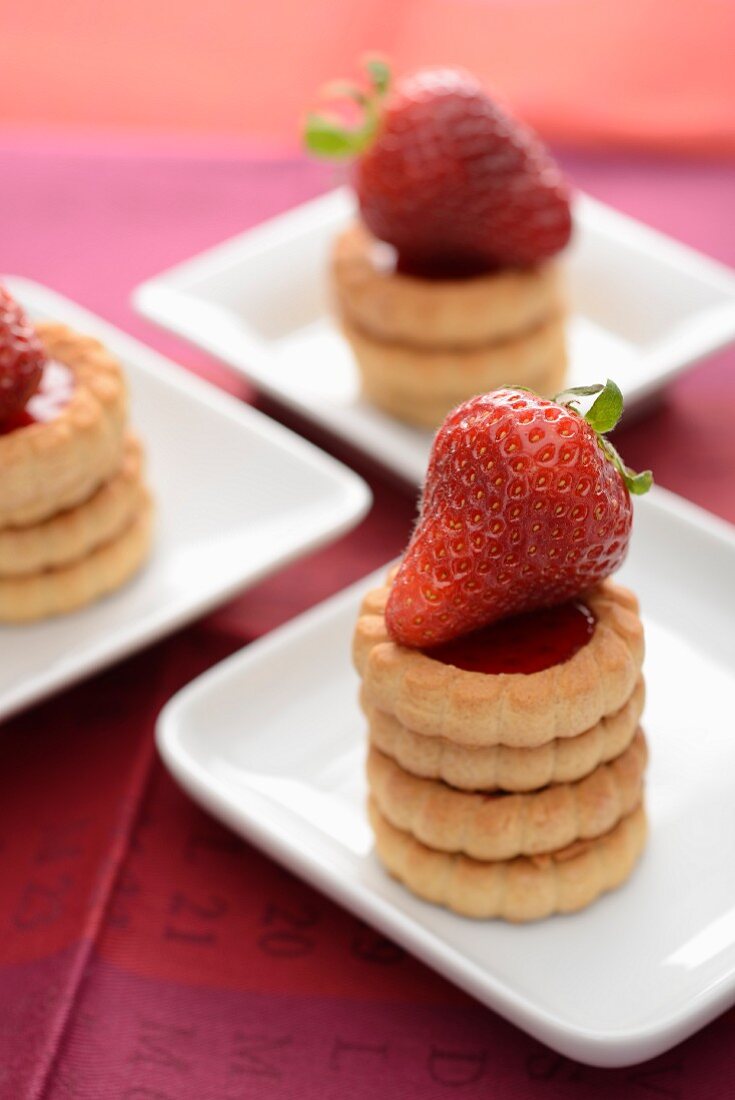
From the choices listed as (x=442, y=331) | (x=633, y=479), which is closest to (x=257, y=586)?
(x=442, y=331)

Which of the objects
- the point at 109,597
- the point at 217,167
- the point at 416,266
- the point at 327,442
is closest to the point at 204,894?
the point at 109,597

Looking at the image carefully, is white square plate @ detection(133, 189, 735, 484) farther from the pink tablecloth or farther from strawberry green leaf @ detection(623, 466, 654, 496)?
strawberry green leaf @ detection(623, 466, 654, 496)

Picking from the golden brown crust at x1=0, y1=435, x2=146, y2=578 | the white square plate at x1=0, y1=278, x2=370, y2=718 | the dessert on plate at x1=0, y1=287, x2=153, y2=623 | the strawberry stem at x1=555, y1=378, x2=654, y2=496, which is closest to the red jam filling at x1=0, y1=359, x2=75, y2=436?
the dessert on plate at x1=0, y1=287, x2=153, y2=623

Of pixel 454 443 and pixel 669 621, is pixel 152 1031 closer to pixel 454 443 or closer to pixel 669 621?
pixel 454 443

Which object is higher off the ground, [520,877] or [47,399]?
[47,399]

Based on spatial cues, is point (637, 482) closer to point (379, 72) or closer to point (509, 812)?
point (509, 812)

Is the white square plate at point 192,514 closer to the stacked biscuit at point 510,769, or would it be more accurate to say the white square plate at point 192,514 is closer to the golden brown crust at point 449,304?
the golden brown crust at point 449,304
